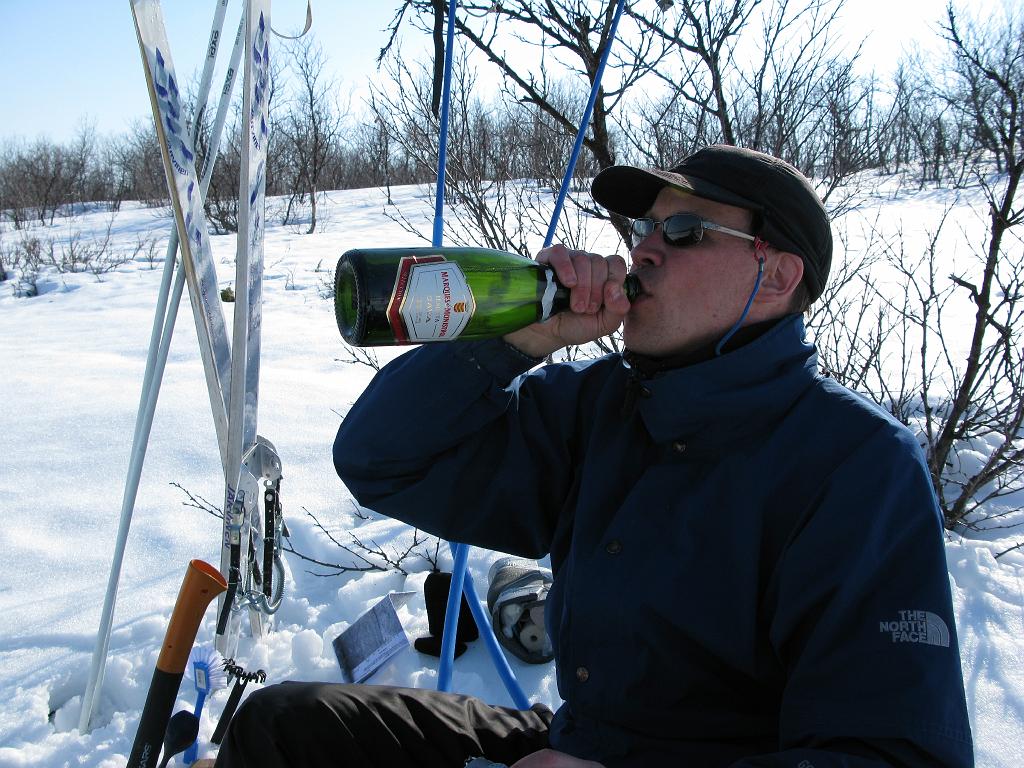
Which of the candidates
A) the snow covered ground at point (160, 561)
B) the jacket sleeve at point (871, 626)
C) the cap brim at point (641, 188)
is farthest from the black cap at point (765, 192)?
the snow covered ground at point (160, 561)

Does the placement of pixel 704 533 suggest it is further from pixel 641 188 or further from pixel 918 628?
pixel 641 188

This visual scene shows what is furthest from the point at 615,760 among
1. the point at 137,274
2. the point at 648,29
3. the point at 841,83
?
the point at 137,274

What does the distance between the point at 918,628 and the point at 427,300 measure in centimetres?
97

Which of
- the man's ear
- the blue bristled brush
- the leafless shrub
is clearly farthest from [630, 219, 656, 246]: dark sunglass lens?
the blue bristled brush

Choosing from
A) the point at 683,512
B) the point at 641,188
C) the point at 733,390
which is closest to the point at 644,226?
the point at 641,188

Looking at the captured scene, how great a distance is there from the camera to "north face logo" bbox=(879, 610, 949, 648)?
3.58 feet

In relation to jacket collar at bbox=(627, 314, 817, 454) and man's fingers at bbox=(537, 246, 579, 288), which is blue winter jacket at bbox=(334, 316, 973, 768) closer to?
jacket collar at bbox=(627, 314, 817, 454)

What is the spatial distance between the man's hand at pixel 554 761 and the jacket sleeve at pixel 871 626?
255 mm

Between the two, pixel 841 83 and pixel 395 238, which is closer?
pixel 841 83

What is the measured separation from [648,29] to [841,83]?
1.11 metres

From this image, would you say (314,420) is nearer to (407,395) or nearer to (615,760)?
(407,395)

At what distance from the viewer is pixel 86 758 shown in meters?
2.06

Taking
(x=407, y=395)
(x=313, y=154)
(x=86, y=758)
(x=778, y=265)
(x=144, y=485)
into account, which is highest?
(x=313, y=154)

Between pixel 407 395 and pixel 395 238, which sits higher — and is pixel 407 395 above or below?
below
